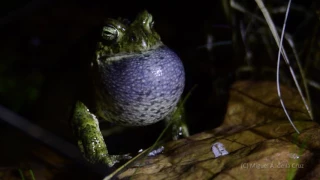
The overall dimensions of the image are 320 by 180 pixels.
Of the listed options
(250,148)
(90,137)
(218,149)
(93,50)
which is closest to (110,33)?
(93,50)

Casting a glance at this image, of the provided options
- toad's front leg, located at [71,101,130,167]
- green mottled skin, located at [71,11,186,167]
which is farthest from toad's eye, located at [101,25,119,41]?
toad's front leg, located at [71,101,130,167]

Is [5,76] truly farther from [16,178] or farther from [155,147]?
[155,147]

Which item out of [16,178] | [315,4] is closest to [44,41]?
[16,178]

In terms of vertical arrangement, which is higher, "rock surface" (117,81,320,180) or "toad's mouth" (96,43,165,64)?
"toad's mouth" (96,43,165,64)

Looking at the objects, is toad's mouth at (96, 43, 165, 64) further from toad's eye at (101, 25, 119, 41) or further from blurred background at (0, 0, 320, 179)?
blurred background at (0, 0, 320, 179)

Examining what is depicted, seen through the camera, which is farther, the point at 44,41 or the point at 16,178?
the point at 44,41

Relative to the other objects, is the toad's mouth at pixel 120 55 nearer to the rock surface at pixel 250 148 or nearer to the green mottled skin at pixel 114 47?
the green mottled skin at pixel 114 47

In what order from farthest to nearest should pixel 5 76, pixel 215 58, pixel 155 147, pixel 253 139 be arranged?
pixel 5 76, pixel 215 58, pixel 155 147, pixel 253 139

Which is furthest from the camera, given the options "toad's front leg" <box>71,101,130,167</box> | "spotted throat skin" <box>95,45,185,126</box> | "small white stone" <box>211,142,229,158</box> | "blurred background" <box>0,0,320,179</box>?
"blurred background" <box>0,0,320,179</box>
